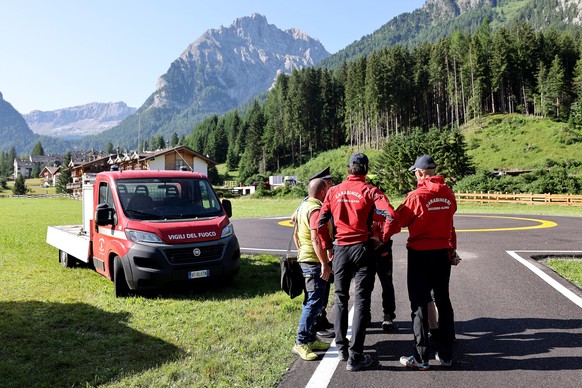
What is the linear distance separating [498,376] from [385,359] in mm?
1121

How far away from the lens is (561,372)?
429 cm

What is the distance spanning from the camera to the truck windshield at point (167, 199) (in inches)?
325

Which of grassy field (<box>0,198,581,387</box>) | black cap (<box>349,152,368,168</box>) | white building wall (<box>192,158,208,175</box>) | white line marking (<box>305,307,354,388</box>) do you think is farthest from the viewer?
white building wall (<box>192,158,208,175</box>)

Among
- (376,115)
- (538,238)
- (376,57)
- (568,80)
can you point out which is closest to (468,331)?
(538,238)

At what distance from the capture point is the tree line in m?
76.3

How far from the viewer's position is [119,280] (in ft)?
26.0

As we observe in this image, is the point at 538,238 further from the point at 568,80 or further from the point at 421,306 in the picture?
the point at 568,80

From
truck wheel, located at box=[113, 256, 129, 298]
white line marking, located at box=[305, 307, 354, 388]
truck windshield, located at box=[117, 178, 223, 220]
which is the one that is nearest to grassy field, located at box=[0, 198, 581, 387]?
truck wheel, located at box=[113, 256, 129, 298]

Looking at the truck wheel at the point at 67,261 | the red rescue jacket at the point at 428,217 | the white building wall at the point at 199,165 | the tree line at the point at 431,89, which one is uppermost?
the tree line at the point at 431,89

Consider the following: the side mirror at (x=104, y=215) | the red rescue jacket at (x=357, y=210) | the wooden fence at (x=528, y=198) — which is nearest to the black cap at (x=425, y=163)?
the red rescue jacket at (x=357, y=210)

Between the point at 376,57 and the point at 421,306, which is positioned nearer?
the point at 421,306

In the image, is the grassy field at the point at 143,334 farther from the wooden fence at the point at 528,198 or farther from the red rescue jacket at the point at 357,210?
the wooden fence at the point at 528,198

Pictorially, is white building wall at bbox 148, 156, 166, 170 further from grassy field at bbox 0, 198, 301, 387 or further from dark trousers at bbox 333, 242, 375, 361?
dark trousers at bbox 333, 242, 375, 361

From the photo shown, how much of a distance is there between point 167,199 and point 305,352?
16.0 ft
